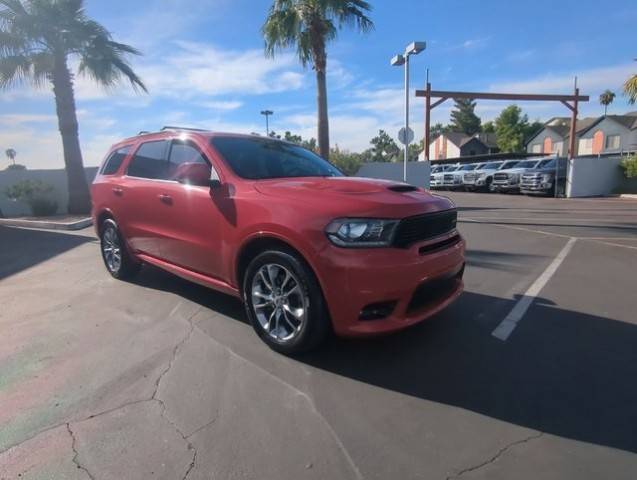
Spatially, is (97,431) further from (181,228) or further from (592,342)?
(592,342)

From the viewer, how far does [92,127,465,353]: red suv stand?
3.04m

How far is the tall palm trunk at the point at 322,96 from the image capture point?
15.2m

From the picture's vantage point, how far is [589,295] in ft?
16.1

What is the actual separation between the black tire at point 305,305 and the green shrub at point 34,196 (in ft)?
49.6

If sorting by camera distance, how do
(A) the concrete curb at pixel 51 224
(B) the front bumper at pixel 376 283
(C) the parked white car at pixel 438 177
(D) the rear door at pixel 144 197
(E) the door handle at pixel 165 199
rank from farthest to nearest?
(C) the parked white car at pixel 438 177 → (A) the concrete curb at pixel 51 224 → (D) the rear door at pixel 144 197 → (E) the door handle at pixel 165 199 → (B) the front bumper at pixel 376 283

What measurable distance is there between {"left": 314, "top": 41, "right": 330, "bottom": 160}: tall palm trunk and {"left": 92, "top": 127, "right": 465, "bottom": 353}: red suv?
35.8 ft

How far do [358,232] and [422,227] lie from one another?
0.59 meters

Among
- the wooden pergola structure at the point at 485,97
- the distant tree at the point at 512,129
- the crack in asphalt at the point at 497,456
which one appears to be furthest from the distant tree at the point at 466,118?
the crack in asphalt at the point at 497,456

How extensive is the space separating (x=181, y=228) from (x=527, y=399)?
11.2 ft

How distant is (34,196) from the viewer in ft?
50.1

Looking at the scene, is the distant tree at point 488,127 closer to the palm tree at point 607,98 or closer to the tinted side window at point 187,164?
the palm tree at point 607,98

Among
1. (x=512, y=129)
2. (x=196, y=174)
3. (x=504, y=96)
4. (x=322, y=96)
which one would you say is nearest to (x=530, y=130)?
(x=512, y=129)

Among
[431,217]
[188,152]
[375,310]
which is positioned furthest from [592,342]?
[188,152]

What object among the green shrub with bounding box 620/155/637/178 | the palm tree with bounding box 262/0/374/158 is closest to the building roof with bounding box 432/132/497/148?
the green shrub with bounding box 620/155/637/178
